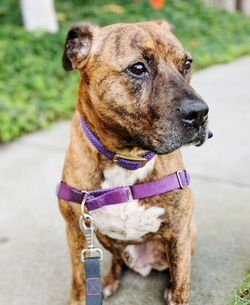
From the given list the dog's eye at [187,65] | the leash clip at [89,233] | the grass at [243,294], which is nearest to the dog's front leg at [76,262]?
the leash clip at [89,233]

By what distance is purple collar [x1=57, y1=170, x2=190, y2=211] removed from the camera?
2.59 meters

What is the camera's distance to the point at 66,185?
106 inches

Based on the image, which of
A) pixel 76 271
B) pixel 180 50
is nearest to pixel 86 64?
pixel 180 50

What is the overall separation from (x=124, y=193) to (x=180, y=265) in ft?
1.69

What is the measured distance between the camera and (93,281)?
2.43 meters

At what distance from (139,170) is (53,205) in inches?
68.6

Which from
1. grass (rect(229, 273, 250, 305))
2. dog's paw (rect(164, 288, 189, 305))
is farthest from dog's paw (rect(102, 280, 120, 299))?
grass (rect(229, 273, 250, 305))

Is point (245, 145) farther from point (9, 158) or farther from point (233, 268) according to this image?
point (9, 158)

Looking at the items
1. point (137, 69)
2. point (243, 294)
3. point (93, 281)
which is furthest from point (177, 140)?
point (243, 294)

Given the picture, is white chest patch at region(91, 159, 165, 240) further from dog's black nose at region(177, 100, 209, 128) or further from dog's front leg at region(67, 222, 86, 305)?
dog's black nose at region(177, 100, 209, 128)

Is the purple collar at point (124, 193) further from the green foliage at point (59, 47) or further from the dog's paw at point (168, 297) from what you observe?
the green foliage at point (59, 47)

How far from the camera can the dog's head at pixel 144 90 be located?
235cm

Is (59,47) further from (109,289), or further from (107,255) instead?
(109,289)

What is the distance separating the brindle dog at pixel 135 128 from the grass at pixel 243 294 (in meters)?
0.28
